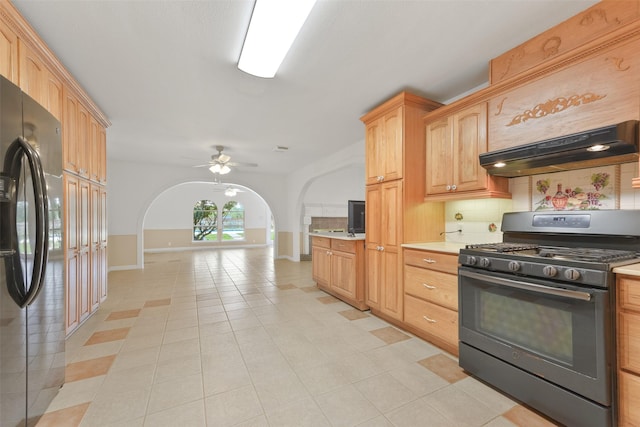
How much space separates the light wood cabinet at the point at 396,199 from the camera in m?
2.72

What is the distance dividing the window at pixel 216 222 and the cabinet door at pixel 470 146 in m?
Result: 9.98

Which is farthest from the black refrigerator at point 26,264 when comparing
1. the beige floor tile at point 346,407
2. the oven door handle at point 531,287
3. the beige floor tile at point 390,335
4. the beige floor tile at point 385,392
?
the oven door handle at point 531,287

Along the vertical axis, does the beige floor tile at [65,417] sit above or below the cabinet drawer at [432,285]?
below

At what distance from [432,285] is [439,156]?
1.26 m

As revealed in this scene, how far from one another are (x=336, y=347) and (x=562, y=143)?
2.25m

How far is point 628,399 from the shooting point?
4.30ft

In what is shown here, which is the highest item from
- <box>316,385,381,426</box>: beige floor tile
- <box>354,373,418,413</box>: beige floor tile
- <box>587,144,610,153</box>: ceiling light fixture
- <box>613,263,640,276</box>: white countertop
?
<box>587,144,610,153</box>: ceiling light fixture

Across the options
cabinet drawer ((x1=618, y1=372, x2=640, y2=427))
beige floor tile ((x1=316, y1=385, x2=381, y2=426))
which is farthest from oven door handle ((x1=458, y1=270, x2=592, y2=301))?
beige floor tile ((x1=316, y1=385, x2=381, y2=426))

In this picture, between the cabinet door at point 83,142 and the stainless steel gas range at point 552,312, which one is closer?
the stainless steel gas range at point 552,312

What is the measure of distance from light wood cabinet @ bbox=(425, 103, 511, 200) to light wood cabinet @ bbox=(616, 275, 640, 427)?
1.09m

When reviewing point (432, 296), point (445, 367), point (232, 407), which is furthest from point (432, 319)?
point (232, 407)

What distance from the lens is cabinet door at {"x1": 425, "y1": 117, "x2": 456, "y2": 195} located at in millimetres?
2547

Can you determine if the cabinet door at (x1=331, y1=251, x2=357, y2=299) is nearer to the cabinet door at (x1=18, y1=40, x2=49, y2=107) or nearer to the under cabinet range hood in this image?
the under cabinet range hood

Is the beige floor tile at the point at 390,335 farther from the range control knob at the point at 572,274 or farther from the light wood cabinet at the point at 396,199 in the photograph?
the range control knob at the point at 572,274
